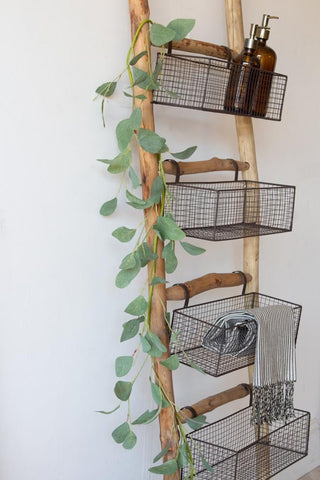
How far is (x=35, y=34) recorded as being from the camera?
1391 millimetres

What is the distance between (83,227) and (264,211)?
61 cm

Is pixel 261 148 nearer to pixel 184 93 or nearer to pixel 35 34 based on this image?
pixel 184 93

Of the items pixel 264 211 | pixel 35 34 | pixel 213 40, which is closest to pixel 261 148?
pixel 264 211

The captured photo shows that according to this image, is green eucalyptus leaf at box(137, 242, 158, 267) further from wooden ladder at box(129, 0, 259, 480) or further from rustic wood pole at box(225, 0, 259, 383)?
rustic wood pole at box(225, 0, 259, 383)

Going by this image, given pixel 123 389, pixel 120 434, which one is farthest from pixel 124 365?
pixel 120 434

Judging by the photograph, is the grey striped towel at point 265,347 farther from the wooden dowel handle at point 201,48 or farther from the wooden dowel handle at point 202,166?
the wooden dowel handle at point 201,48

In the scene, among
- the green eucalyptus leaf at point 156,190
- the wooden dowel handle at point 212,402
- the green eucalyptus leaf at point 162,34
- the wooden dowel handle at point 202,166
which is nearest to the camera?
the green eucalyptus leaf at point 162,34

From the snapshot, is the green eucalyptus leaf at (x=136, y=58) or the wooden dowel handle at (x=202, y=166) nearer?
the green eucalyptus leaf at (x=136, y=58)

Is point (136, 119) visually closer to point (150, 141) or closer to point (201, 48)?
point (150, 141)

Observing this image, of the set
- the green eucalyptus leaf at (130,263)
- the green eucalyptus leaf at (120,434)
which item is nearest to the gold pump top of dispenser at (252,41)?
the green eucalyptus leaf at (130,263)

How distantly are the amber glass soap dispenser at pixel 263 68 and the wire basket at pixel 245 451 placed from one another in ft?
2.76

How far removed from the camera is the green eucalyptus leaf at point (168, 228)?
4.59 ft

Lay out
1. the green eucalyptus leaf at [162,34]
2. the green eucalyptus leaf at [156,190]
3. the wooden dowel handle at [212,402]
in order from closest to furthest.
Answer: the green eucalyptus leaf at [162,34] → the green eucalyptus leaf at [156,190] → the wooden dowel handle at [212,402]

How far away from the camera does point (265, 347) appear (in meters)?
1.64
